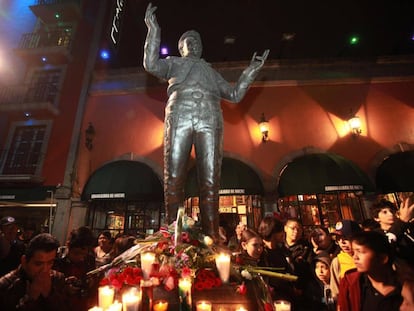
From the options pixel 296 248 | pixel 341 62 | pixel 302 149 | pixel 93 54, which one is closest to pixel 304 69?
pixel 341 62

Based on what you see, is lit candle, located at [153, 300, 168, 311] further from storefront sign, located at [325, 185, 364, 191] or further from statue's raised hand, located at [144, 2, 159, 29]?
storefront sign, located at [325, 185, 364, 191]

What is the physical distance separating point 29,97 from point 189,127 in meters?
11.5

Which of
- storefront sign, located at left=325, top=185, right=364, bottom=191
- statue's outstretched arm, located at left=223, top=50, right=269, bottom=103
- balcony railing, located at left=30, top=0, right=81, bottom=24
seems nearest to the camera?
statue's outstretched arm, located at left=223, top=50, right=269, bottom=103

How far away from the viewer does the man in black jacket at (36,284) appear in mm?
1822

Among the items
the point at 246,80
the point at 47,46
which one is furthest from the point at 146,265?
the point at 47,46

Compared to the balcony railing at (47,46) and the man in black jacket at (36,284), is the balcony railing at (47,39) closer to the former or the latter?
the balcony railing at (47,46)

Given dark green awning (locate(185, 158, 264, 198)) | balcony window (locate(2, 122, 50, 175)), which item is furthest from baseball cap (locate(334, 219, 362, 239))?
balcony window (locate(2, 122, 50, 175))

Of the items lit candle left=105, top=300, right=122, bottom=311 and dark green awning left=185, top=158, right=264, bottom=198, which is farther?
dark green awning left=185, top=158, right=264, bottom=198

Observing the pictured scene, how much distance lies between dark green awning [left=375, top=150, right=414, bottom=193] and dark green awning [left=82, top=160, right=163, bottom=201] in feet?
23.6

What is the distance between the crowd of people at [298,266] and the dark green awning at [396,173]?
4.66 m

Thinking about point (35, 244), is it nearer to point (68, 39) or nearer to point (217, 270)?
point (217, 270)

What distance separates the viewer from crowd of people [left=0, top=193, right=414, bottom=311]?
1959 millimetres

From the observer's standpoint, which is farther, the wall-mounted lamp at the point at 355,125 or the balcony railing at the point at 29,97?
the balcony railing at the point at 29,97

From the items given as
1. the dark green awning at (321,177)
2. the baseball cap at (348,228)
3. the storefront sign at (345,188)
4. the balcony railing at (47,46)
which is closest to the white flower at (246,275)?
the baseball cap at (348,228)
